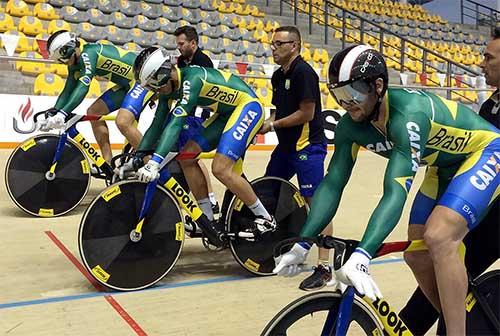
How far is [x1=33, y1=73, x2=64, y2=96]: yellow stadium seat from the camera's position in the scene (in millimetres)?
8156

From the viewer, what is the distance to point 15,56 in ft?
27.2

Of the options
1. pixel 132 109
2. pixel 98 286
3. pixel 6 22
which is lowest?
pixel 98 286

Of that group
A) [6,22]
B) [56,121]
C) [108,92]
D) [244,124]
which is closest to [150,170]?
[244,124]

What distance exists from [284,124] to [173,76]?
0.76 m

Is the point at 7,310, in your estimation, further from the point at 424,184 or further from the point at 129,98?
the point at 129,98

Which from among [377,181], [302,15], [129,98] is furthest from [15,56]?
[302,15]

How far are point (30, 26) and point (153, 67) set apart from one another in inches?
308

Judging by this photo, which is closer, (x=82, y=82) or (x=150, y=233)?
(x=150, y=233)

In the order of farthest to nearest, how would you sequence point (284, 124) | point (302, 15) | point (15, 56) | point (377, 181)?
point (302, 15) → point (15, 56) → point (377, 181) → point (284, 124)

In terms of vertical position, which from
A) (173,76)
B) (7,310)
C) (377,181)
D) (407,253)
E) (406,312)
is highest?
(173,76)

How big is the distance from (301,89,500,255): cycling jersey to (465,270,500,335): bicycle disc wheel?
14.4 inches

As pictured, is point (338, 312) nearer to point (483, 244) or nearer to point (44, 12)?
point (483, 244)

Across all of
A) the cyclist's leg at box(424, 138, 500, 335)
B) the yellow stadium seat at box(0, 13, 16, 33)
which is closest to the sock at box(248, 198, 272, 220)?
the cyclist's leg at box(424, 138, 500, 335)

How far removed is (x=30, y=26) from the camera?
32.5 feet
